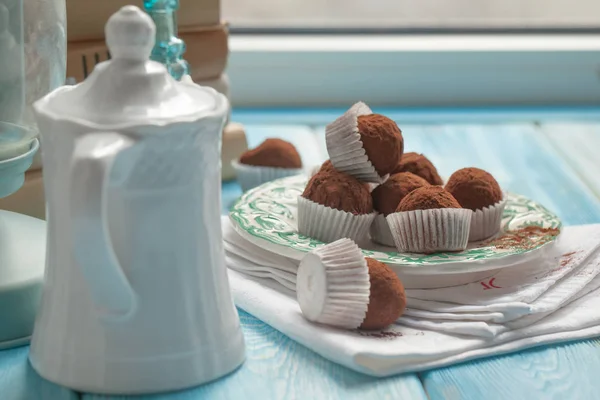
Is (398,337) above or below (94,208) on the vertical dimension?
below

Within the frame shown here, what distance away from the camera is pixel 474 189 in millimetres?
809

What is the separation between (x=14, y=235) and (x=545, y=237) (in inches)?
17.2

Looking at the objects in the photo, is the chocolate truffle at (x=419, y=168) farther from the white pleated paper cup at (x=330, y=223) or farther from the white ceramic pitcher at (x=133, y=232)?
the white ceramic pitcher at (x=133, y=232)

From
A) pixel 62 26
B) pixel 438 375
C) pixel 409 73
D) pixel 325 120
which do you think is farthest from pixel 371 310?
pixel 409 73

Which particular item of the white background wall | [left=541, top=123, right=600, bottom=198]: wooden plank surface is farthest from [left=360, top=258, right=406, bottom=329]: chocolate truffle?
the white background wall

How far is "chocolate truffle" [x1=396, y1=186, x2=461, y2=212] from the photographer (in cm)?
75

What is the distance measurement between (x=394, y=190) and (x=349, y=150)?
52 mm

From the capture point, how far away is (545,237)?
0.78 meters

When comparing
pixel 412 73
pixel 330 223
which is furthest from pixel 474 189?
pixel 412 73

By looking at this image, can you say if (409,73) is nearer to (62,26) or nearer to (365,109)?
(365,109)

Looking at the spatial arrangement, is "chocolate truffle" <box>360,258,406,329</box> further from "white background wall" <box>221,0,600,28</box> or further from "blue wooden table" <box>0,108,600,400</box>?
"white background wall" <box>221,0,600,28</box>

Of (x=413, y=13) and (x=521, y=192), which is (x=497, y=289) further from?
(x=413, y=13)

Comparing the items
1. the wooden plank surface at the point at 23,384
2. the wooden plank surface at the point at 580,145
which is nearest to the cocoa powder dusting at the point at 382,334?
the wooden plank surface at the point at 23,384

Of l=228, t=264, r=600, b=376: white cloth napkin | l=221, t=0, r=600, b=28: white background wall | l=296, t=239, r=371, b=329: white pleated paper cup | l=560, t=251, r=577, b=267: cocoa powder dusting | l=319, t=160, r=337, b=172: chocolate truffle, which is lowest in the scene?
l=228, t=264, r=600, b=376: white cloth napkin
